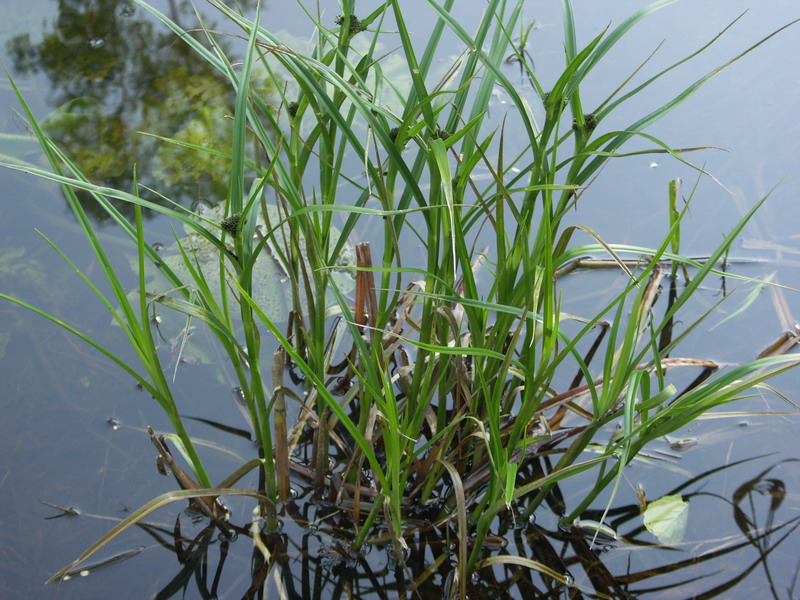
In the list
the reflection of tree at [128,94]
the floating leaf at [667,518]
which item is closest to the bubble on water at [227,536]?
the floating leaf at [667,518]

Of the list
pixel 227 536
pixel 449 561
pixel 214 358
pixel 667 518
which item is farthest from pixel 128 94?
pixel 667 518

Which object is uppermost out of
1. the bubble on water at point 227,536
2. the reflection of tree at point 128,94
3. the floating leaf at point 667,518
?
the reflection of tree at point 128,94

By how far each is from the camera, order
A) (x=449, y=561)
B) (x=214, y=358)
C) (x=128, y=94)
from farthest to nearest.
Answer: (x=128, y=94)
(x=214, y=358)
(x=449, y=561)

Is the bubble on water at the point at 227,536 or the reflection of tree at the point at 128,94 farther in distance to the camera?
the reflection of tree at the point at 128,94

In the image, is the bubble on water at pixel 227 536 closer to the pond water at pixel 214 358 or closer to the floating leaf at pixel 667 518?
the pond water at pixel 214 358

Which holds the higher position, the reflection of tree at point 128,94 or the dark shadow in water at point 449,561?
the reflection of tree at point 128,94

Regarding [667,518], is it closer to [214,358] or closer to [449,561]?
[449,561]
